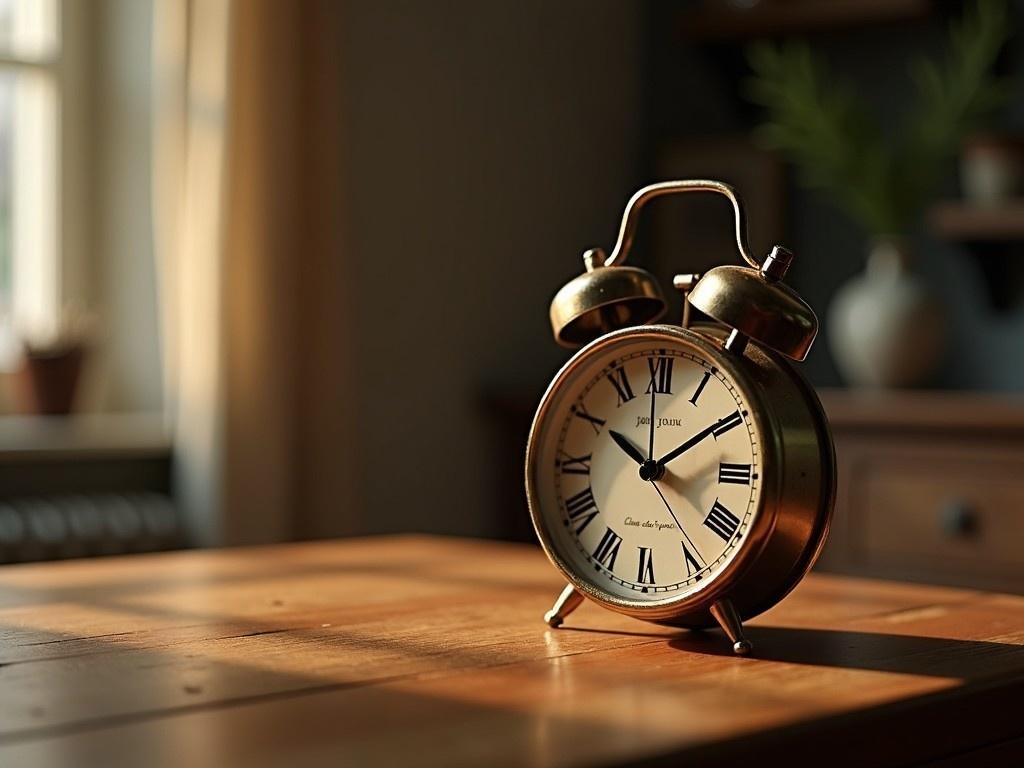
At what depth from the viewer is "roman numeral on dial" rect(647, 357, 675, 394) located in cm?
112

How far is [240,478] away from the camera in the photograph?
298cm

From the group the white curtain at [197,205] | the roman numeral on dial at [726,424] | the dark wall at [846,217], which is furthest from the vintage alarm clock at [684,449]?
the dark wall at [846,217]

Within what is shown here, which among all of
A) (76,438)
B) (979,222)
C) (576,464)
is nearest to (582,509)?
(576,464)

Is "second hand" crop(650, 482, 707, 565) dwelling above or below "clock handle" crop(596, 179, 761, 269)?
below

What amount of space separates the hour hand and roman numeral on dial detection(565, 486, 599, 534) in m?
0.05

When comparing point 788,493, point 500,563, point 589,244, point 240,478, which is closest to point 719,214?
point 589,244

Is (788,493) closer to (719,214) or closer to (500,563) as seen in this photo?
(500,563)

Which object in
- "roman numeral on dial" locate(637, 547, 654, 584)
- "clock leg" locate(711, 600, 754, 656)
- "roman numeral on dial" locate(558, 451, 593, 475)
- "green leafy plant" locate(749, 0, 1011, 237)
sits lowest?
"clock leg" locate(711, 600, 754, 656)

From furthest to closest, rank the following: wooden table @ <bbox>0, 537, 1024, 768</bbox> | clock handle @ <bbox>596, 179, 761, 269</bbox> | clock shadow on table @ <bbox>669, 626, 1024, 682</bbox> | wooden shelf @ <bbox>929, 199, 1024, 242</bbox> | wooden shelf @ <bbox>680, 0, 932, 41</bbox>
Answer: wooden shelf @ <bbox>680, 0, 932, 41</bbox> < wooden shelf @ <bbox>929, 199, 1024, 242</bbox> < clock handle @ <bbox>596, 179, 761, 269</bbox> < clock shadow on table @ <bbox>669, 626, 1024, 682</bbox> < wooden table @ <bbox>0, 537, 1024, 768</bbox>

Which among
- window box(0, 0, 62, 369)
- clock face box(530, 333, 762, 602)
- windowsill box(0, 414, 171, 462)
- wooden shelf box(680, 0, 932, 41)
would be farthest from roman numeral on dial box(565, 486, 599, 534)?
wooden shelf box(680, 0, 932, 41)

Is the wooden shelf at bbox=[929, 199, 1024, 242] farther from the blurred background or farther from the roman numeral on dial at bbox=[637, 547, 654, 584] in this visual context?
the roman numeral on dial at bbox=[637, 547, 654, 584]

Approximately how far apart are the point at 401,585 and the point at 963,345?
2364mm

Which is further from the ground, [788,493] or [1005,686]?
[788,493]

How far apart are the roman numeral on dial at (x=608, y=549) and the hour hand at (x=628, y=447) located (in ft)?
0.20
